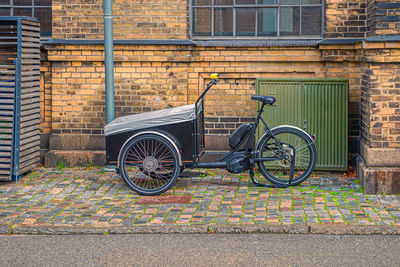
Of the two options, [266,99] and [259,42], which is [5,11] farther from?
[266,99]

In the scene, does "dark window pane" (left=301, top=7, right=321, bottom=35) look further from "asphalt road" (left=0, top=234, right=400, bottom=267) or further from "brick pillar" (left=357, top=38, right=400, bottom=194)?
"asphalt road" (left=0, top=234, right=400, bottom=267)

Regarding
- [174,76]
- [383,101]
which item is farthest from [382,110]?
[174,76]

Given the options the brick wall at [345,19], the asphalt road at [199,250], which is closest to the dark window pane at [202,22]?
the brick wall at [345,19]

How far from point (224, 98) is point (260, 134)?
119 cm

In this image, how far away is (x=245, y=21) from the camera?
1061 centimetres

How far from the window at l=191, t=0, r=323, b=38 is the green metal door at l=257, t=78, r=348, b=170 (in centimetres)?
126

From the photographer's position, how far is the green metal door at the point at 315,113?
9.55m

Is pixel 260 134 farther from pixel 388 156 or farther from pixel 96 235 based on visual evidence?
pixel 96 235

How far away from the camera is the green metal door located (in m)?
9.55

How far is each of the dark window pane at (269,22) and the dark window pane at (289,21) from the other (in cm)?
9

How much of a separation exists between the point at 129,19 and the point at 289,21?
8.16ft

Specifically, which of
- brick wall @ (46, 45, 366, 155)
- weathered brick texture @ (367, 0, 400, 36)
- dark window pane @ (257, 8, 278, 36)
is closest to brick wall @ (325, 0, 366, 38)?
brick wall @ (46, 45, 366, 155)

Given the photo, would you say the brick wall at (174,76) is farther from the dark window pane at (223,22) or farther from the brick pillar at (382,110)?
the brick pillar at (382,110)

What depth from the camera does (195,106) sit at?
858cm
